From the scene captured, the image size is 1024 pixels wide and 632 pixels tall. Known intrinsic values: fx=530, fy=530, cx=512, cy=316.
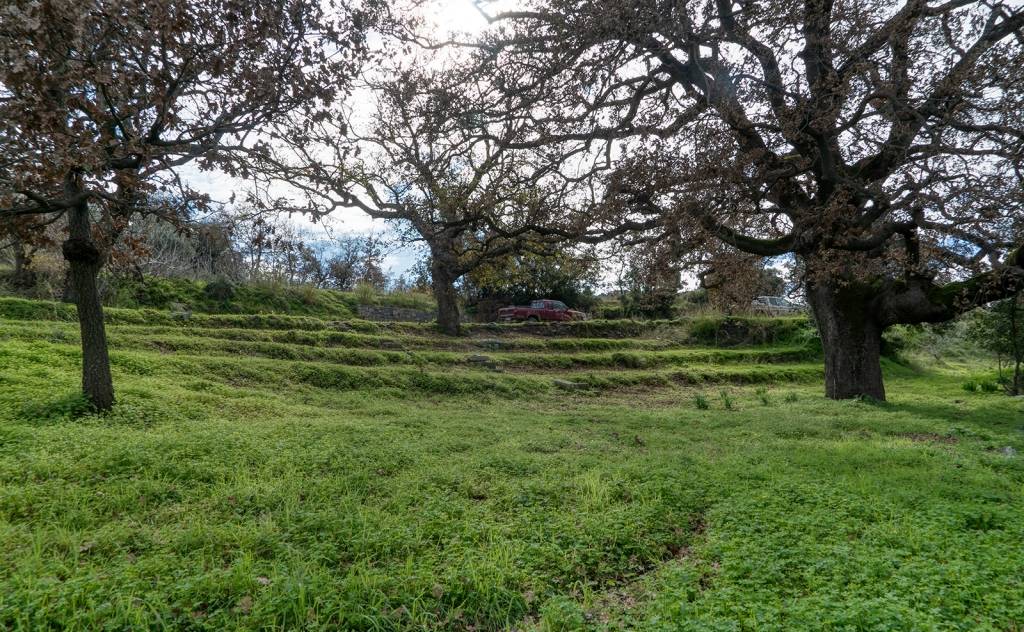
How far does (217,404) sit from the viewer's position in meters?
9.34

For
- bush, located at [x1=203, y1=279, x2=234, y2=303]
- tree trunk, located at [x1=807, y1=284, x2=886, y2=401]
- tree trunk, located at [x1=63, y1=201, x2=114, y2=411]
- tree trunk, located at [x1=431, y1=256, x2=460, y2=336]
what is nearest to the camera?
tree trunk, located at [x1=63, y1=201, x2=114, y2=411]

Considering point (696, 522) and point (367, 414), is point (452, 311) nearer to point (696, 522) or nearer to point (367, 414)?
point (367, 414)

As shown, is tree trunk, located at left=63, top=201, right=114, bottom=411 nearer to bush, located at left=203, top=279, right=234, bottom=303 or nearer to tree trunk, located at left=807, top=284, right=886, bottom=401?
tree trunk, located at left=807, top=284, right=886, bottom=401

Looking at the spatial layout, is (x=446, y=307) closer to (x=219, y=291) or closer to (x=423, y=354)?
(x=423, y=354)

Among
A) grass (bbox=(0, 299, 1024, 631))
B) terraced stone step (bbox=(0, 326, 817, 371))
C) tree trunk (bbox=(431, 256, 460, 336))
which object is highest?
tree trunk (bbox=(431, 256, 460, 336))

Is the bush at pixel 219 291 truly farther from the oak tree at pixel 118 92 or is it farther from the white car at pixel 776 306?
the white car at pixel 776 306

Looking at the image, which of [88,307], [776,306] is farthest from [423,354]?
[776,306]

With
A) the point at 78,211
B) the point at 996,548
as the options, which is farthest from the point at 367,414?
the point at 996,548

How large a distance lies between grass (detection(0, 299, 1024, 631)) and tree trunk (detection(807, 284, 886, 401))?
2.42 m

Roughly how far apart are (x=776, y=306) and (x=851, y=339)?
976 inches

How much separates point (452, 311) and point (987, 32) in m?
18.2

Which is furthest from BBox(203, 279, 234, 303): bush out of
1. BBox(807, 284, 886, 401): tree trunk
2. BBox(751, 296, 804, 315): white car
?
BBox(751, 296, 804, 315): white car

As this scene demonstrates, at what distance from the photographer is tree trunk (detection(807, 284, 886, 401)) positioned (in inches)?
497

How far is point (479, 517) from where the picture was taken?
15.3 ft
